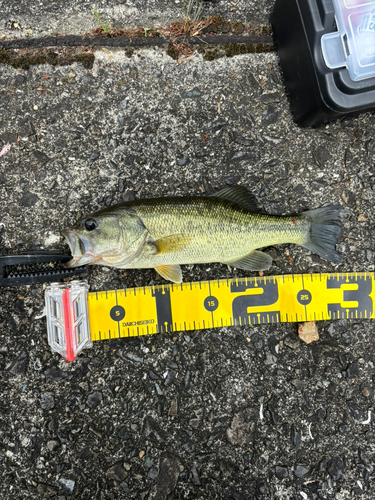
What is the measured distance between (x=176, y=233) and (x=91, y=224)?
823mm

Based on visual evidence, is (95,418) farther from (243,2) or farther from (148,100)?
(243,2)

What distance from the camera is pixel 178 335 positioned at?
3.39 meters

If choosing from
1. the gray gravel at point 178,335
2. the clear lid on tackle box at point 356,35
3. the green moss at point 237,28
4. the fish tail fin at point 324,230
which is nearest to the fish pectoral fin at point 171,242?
the gray gravel at point 178,335

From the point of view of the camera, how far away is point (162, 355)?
11.1 ft

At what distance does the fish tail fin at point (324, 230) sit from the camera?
325cm

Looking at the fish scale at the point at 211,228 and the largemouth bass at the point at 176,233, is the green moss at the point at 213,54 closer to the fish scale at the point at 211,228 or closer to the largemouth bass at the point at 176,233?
the largemouth bass at the point at 176,233

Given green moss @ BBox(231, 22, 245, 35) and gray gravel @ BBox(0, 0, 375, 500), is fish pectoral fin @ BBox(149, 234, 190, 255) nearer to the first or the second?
gray gravel @ BBox(0, 0, 375, 500)

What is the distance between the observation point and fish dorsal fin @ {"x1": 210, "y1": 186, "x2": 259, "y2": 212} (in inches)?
127

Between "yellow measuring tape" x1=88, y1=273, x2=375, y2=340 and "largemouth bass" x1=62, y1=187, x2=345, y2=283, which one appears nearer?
"largemouth bass" x1=62, y1=187, x2=345, y2=283

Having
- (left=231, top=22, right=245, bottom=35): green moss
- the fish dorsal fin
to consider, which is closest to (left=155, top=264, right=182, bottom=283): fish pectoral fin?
the fish dorsal fin

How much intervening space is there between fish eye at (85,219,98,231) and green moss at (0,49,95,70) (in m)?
1.92

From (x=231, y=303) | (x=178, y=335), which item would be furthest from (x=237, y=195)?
(x=178, y=335)

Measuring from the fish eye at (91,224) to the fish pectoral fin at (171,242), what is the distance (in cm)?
57

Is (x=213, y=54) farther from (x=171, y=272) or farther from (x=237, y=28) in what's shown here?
(x=171, y=272)
